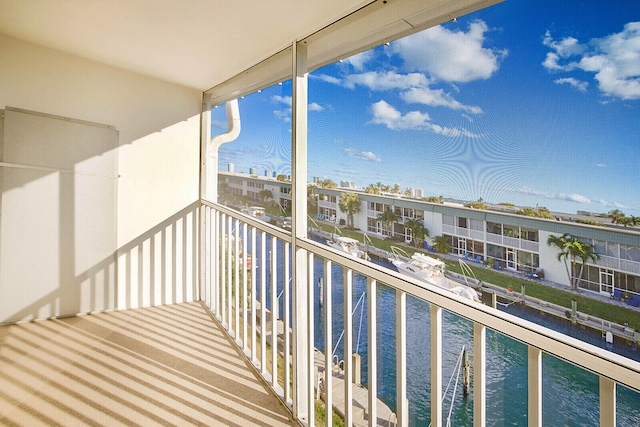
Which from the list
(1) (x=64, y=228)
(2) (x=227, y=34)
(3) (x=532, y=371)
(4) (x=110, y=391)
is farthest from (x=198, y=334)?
(3) (x=532, y=371)

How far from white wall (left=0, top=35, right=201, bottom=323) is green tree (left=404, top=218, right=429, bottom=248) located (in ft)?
9.12

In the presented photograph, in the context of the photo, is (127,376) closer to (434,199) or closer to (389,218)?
(389,218)

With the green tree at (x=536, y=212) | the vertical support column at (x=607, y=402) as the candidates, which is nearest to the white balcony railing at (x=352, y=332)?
the vertical support column at (x=607, y=402)

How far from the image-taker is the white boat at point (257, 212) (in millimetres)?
2451

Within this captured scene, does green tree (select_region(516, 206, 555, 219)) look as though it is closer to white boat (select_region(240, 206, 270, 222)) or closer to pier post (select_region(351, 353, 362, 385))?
pier post (select_region(351, 353, 362, 385))

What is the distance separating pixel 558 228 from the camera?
87 cm

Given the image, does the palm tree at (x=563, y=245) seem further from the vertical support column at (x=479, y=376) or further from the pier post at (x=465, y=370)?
the pier post at (x=465, y=370)

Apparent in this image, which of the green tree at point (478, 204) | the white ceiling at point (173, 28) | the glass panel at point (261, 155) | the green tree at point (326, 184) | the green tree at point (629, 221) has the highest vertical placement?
the white ceiling at point (173, 28)

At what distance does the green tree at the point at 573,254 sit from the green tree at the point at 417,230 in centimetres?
42

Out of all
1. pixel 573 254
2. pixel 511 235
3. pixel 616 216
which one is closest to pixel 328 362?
pixel 511 235

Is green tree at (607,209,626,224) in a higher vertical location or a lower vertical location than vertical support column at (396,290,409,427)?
higher

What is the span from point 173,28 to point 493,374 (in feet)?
7.77

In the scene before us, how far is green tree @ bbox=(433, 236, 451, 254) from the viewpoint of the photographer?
3.81ft

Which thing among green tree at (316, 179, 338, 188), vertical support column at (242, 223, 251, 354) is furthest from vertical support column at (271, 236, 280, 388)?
green tree at (316, 179, 338, 188)
